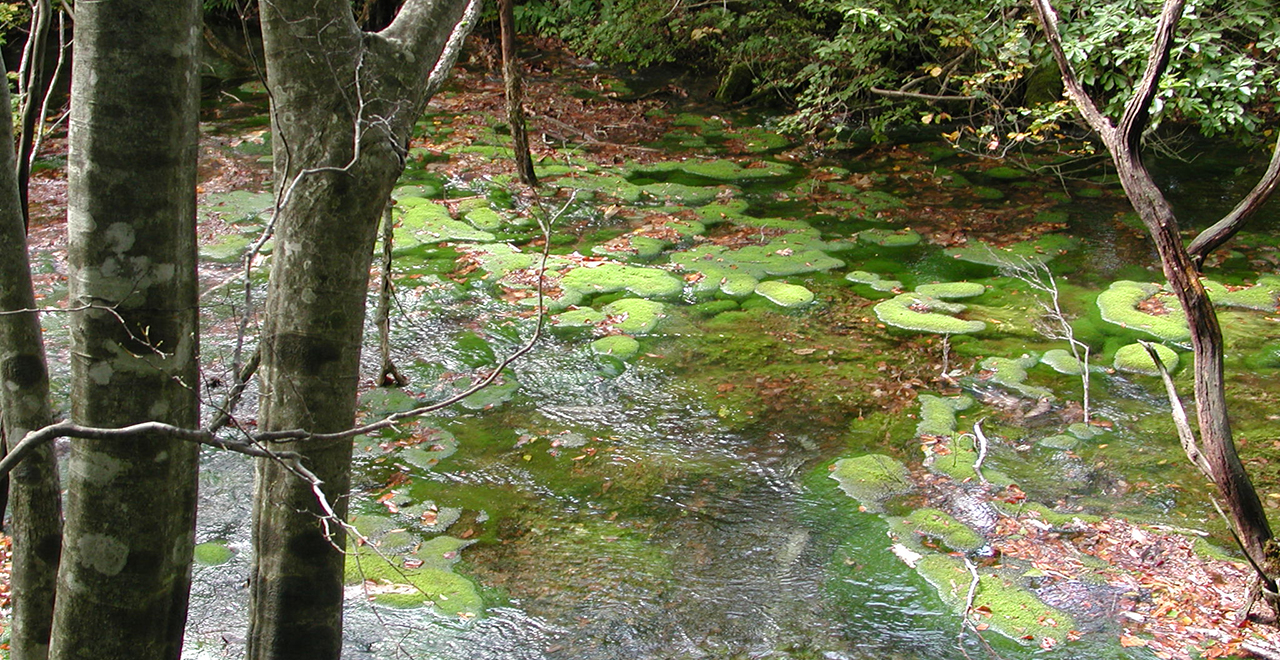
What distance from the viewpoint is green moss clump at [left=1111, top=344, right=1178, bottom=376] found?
20.5ft

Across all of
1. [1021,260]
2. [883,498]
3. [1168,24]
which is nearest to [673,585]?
[883,498]

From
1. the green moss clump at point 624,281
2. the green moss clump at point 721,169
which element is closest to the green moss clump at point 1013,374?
the green moss clump at point 624,281

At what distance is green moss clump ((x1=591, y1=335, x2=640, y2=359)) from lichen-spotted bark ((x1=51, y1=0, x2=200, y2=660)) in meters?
4.31

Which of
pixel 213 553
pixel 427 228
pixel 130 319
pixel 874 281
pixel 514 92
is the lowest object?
pixel 213 553

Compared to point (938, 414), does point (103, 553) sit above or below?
above

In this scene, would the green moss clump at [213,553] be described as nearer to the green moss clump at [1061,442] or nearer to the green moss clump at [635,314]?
the green moss clump at [635,314]

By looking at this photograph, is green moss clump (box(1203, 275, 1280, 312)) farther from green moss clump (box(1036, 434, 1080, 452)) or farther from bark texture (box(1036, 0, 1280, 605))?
bark texture (box(1036, 0, 1280, 605))

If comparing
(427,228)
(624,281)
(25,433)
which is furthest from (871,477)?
(427,228)

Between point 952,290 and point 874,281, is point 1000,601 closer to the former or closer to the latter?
point 952,290

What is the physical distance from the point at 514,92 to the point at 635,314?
2.62 meters

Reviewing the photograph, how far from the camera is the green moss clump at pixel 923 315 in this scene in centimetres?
693

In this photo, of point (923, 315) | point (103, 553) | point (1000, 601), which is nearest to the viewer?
point (103, 553)

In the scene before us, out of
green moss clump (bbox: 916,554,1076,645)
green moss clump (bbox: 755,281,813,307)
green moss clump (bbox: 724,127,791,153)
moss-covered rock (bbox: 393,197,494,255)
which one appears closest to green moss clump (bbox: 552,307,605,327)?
green moss clump (bbox: 755,281,813,307)

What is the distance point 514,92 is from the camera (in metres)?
8.62
